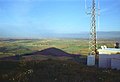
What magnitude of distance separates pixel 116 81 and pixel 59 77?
3666mm

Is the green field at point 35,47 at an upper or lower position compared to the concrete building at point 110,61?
lower

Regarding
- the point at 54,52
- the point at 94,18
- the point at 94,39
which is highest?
the point at 94,18

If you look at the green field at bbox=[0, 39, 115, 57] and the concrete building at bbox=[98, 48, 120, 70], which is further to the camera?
the green field at bbox=[0, 39, 115, 57]

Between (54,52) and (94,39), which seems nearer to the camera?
(94,39)

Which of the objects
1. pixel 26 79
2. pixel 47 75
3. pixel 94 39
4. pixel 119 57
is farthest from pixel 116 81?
pixel 94 39

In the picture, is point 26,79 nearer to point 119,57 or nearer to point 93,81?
point 93,81

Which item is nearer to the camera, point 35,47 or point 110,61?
point 110,61

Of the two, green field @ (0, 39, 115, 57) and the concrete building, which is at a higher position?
the concrete building

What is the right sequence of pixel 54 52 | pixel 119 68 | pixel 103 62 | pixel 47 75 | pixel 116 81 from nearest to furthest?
pixel 116 81, pixel 47 75, pixel 119 68, pixel 103 62, pixel 54 52

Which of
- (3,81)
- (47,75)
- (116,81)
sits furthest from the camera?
(47,75)

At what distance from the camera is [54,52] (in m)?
43.5

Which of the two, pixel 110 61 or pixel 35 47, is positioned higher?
pixel 110 61

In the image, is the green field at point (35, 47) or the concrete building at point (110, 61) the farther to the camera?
the green field at point (35, 47)

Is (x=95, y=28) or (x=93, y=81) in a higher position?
(x=95, y=28)
